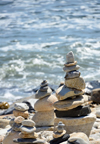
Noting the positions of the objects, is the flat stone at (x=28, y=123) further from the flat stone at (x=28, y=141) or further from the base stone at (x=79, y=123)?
the base stone at (x=79, y=123)

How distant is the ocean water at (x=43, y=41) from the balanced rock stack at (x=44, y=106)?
6130 mm

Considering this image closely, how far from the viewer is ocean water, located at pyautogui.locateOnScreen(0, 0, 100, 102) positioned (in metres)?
15.7

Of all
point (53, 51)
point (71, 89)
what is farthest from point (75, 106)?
point (53, 51)

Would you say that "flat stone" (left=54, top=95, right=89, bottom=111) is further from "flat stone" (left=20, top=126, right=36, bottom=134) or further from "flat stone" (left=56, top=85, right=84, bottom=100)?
"flat stone" (left=20, top=126, right=36, bottom=134)

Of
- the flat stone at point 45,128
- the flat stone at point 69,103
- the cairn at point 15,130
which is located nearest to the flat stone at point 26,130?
the cairn at point 15,130

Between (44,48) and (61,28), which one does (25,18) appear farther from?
(44,48)

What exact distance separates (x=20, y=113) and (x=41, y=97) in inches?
22.0

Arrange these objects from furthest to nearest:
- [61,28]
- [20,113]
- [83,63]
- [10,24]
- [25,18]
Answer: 1. [25,18]
2. [10,24]
3. [61,28]
4. [83,63]
5. [20,113]

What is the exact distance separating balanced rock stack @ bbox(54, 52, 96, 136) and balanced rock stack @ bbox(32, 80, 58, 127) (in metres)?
0.73

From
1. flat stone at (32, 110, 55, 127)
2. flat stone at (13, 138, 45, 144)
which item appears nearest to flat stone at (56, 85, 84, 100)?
flat stone at (32, 110, 55, 127)

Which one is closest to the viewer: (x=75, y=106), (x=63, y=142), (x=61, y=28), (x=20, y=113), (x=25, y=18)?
(x=63, y=142)

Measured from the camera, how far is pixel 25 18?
1206 inches

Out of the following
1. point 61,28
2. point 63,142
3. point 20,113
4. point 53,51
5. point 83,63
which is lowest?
point 63,142

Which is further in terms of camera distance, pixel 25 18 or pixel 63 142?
pixel 25 18
